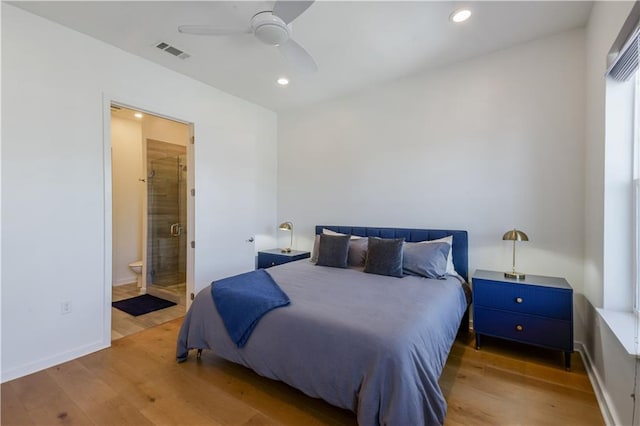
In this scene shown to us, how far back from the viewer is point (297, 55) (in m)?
2.36

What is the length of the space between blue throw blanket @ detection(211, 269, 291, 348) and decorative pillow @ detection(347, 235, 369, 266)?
46.0 inches

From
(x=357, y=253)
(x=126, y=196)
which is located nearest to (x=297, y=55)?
(x=357, y=253)

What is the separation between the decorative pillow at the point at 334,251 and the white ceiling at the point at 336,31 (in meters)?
1.98

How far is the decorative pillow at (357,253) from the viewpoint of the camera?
10.6 feet

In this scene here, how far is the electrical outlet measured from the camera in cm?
249

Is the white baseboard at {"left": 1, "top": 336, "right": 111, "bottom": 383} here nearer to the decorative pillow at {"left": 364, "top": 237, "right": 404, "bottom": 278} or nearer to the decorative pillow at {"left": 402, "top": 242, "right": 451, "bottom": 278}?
the decorative pillow at {"left": 364, "top": 237, "right": 404, "bottom": 278}

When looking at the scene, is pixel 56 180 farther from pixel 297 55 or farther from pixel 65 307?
pixel 297 55

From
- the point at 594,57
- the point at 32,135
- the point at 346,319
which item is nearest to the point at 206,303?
the point at 346,319

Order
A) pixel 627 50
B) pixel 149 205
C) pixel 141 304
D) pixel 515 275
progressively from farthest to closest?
pixel 149 205, pixel 141 304, pixel 515 275, pixel 627 50

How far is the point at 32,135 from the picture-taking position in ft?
7.63

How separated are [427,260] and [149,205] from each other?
413 cm

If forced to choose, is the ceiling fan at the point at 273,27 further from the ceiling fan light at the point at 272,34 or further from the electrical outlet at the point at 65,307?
the electrical outlet at the point at 65,307

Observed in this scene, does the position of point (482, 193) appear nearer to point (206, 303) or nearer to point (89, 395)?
point (206, 303)

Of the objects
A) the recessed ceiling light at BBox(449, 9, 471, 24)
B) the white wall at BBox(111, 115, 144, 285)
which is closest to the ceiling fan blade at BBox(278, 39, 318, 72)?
the recessed ceiling light at BBox(449, 9, 471, 24)
